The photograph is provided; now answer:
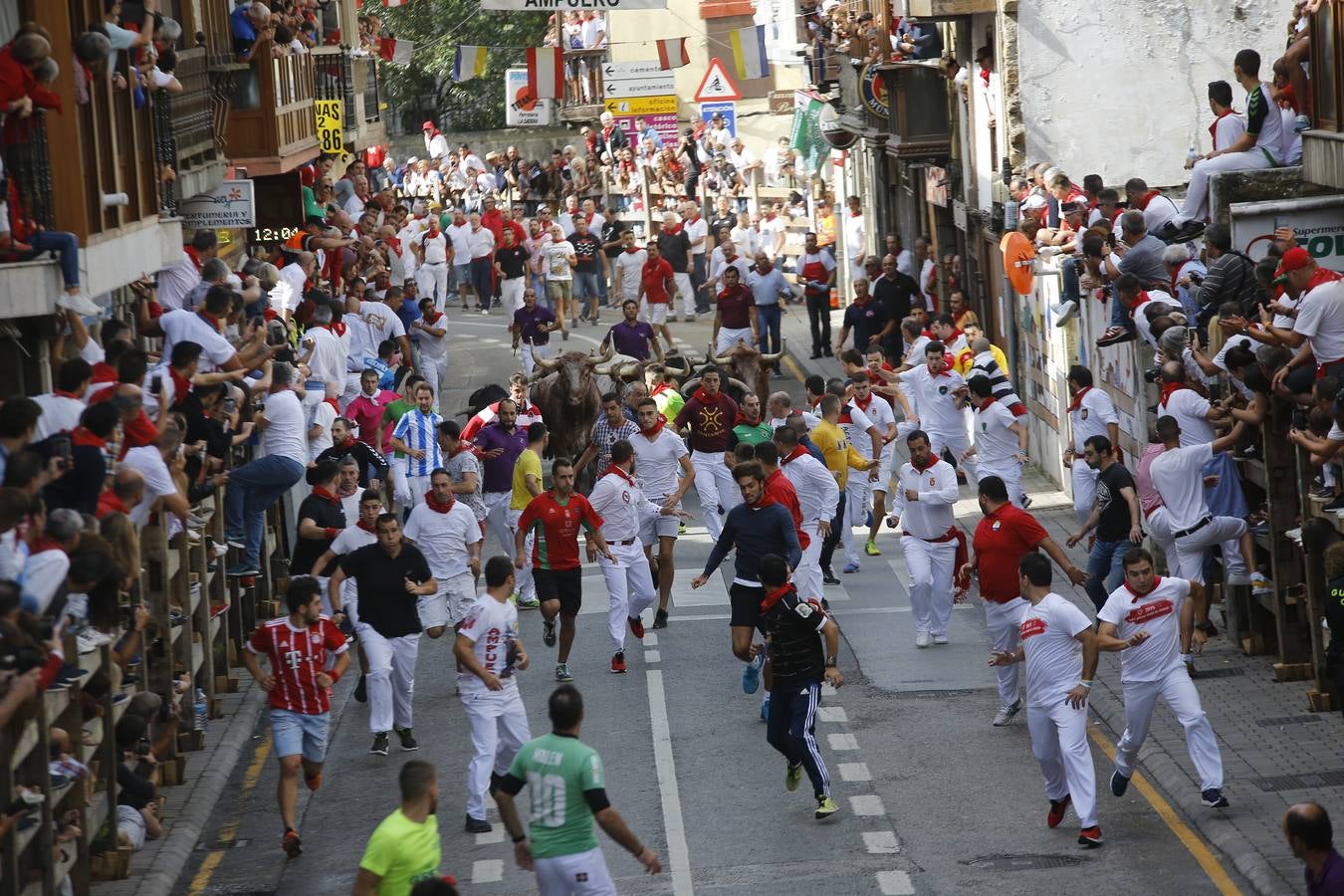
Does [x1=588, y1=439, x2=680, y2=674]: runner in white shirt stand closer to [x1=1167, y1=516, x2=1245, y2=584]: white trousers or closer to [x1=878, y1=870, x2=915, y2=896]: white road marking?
[x1=1167, y1=516, x2=1245, y2=584]: white trousers

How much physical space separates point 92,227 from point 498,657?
465 cm

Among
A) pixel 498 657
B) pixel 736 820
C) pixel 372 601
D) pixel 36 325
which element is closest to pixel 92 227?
pixel 36 325

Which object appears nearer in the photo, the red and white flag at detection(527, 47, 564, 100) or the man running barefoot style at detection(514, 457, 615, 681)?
the man running barefoot style at detection(514, 457, 615, 681)

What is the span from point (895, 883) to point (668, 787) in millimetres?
2508

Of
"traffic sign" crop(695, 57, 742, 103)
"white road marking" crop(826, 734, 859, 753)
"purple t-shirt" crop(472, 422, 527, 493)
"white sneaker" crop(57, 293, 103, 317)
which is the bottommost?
"white road marking" crop(826, 734, 859, 753)

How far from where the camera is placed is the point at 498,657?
13.3m

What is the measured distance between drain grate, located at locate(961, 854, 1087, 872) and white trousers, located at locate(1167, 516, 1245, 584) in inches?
175

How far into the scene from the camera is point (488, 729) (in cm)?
1348

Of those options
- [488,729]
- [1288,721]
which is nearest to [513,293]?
[1288,721]

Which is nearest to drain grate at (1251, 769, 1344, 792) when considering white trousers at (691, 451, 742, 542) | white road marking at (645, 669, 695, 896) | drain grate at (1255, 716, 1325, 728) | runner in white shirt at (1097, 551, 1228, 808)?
runner in white shirt at (1097, 551, 1228, 808)

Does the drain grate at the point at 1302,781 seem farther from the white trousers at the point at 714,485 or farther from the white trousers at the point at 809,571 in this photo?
the white trousers at the point at 714,485

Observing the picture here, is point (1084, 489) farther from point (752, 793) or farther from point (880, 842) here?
point (880, 842)

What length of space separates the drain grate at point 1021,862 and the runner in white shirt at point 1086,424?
6.16 m

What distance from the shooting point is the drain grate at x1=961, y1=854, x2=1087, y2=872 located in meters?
12.3
